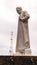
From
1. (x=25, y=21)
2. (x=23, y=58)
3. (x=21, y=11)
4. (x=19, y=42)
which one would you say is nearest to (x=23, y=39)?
(x=19, y=42)

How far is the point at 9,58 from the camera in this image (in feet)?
18.7

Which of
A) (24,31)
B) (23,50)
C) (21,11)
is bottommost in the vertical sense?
(23,50)

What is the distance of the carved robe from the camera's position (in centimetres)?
724

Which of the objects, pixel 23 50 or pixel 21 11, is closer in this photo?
pixel 23 50

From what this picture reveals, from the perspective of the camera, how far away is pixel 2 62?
5664 mm

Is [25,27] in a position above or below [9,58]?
above

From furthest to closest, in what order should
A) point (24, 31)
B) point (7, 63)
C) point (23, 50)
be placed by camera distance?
1. point (24, 31)
2. point (23, 50)
3. point (7, 63)

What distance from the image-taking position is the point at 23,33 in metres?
7.44

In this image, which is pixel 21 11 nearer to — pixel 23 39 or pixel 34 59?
pixel 23 39

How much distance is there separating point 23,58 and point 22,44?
1.61 m

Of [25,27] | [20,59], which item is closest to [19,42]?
[25,27]

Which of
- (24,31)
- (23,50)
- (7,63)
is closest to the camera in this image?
(7,63)

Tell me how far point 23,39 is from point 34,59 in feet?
5.78

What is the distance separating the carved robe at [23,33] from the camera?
23.7 ft
